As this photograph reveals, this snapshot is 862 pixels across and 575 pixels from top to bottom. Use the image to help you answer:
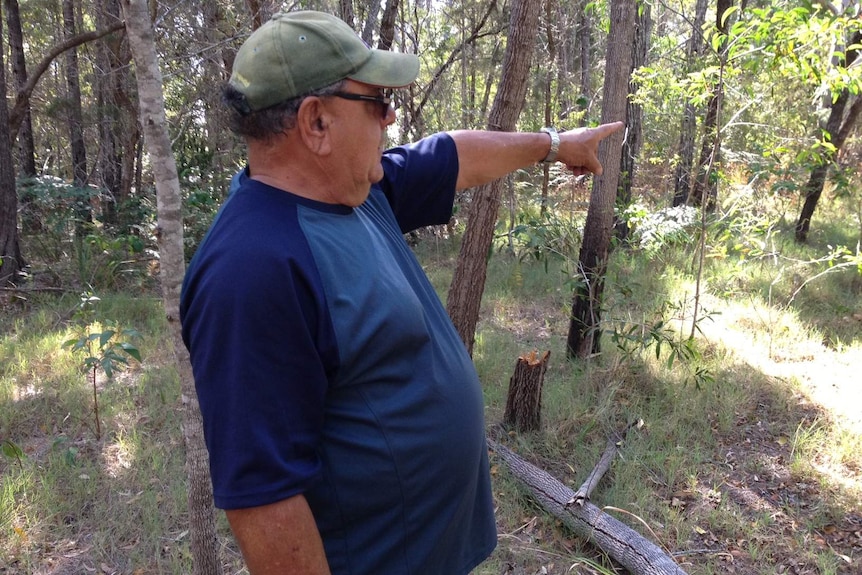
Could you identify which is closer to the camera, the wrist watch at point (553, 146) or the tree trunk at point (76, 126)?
the wrist watch at point (553, 146)

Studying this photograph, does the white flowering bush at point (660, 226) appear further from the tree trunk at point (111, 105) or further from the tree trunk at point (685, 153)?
the tree trunk at point (111, 105)

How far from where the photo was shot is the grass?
3.18 meters

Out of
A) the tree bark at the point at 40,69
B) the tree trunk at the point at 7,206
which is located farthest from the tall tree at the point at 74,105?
the tree trunk at the point at 7,206

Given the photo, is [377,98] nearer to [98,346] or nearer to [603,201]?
[603,201]

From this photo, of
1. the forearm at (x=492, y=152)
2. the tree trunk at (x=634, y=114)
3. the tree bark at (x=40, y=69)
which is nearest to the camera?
the forearm at (x=492, y=152)

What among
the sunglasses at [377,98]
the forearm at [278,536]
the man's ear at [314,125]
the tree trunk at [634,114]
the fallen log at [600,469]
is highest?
the tree trunk at [634,114]

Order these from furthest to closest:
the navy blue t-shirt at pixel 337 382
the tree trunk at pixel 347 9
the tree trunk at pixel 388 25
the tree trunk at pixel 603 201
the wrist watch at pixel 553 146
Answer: the tree trunk at pixel 388 25
the tree trunk at pixel 347 9
the tree trunk at pixel 603 201
the wrist watch at pixel 553 146
the navy blue t-shirt at pixel 337 382

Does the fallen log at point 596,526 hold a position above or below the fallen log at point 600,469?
below

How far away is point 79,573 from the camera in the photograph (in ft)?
9.60

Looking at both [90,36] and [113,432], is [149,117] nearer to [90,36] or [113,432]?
[113,432]

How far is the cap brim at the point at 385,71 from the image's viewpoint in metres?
1.35

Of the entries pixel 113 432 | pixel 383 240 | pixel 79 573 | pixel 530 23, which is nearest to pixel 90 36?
pixel 113 432

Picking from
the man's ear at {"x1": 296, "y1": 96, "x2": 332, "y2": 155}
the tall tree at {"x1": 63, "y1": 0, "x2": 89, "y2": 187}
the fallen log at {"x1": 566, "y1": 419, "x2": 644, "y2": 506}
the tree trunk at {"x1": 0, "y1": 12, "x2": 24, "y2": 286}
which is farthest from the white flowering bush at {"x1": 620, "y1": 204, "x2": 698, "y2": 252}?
the tall tree at {"x1": 63, "y1": 0, "x2": 89, "y2": 187}

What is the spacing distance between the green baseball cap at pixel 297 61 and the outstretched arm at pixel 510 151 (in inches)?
31.1
